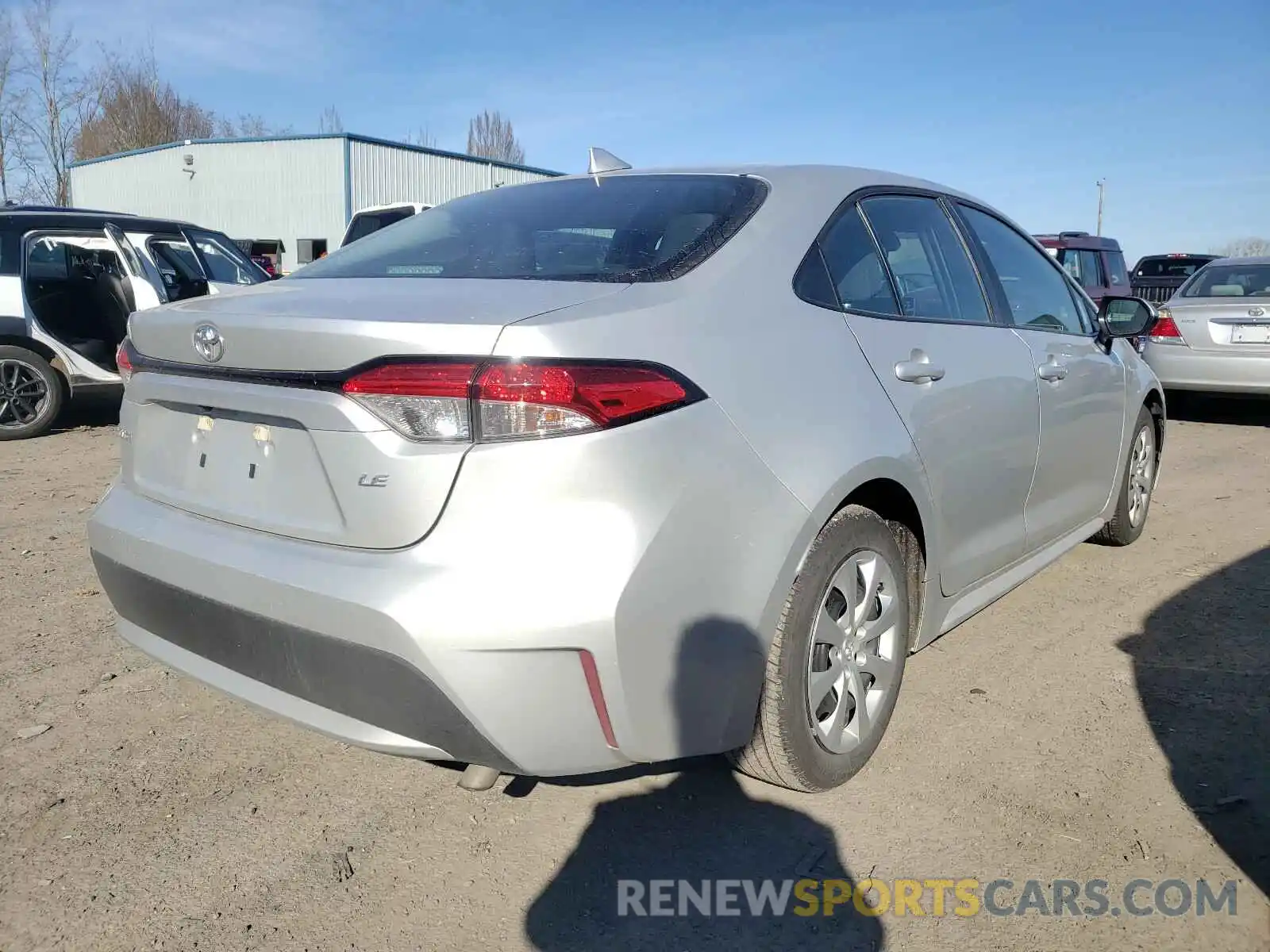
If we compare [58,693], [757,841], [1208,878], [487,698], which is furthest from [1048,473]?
[58,693]

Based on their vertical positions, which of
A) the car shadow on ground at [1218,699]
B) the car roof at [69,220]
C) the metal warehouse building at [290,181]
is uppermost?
the metal warehouse building at [290,181]

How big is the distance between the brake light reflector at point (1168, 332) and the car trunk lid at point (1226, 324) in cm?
3

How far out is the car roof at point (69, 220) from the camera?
7797mm

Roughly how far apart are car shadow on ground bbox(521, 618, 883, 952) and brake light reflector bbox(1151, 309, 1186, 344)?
7847 mm

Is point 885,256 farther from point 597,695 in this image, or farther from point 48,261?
point 48,261

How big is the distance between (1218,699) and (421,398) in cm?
275

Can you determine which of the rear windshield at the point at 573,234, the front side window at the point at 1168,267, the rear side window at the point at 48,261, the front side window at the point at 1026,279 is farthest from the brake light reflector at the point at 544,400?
the front side window at the point at 1168,267

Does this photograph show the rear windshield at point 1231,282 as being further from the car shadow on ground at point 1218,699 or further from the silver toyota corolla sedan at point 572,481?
the silver toyota corolla sedan at point 572,481

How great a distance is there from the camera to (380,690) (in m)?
1.97

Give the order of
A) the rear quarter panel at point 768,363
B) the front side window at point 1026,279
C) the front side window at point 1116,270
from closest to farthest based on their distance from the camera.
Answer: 1. the rear quarter panel at point 768,363
2. the front side window at point 1026,279
3. the front side window at point 1116,270

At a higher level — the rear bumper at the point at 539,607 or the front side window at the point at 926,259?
the front side window at the point at 926,259

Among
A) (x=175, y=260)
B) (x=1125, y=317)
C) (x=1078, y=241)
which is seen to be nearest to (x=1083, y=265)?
(x=1078, y=241)

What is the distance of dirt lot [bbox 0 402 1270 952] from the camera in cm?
213

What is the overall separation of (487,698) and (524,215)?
4.79 ft
